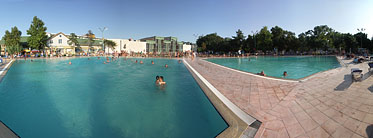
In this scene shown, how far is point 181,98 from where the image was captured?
6.16 meters

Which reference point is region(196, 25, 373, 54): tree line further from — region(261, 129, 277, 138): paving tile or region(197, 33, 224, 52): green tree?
region(261, 129, 277, 138): paving tile

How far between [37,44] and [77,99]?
41004 mm

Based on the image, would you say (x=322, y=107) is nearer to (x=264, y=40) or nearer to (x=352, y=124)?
(x=352, y=124)

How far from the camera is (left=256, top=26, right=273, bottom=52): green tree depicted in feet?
132

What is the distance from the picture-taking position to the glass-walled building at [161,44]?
54997 mm

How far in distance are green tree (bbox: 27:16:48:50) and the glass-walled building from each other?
1018 inches

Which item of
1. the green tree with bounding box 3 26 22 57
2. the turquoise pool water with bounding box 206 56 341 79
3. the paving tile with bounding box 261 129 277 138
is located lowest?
the paving tile with bounding box 261 129 277 138

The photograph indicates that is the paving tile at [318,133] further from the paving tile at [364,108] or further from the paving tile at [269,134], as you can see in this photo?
the paving tile at [364,108]

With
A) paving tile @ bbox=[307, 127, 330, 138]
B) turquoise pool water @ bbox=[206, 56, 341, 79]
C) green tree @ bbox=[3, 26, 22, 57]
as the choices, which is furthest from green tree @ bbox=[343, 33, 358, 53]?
green tree @ bbox=[3, 26, 22, 57]

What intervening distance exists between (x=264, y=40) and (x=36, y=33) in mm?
51672

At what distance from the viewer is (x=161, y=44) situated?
57031 millimetres

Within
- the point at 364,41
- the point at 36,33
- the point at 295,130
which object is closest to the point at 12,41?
the point at 36,33

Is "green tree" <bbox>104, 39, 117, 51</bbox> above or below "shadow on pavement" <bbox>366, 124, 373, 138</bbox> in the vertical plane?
above

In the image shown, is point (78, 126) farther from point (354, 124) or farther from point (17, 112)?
point (354, 124)
